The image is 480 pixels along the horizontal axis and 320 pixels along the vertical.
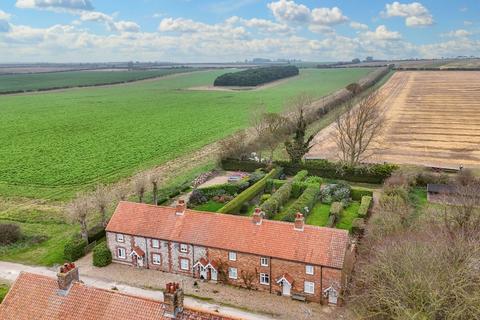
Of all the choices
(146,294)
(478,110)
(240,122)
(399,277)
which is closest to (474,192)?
(399,277)

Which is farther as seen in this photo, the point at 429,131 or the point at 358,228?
the point at 429,131

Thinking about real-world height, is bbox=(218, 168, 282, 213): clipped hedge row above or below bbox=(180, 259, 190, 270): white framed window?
above

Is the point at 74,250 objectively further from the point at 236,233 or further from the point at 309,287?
the point at 309,287

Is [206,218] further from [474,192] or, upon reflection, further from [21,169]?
[21,169]

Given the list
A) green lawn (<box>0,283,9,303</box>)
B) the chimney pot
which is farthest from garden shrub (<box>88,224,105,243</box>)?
the chimney pot

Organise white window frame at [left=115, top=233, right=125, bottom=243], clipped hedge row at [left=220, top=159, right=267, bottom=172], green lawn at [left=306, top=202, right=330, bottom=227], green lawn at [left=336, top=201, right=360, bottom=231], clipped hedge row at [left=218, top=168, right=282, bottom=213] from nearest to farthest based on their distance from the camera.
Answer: white window frame at [left=115, top=233, right=125, bottom=243] → green lawn at [left=336, top=201, right=360, bottom=231] → green lawn at [left=306, top=202, right=330, bottom=227] → clipped hedge row at [left=218, top=168, right=282, bottom=213] → clipped hedge row at [left=220, top=159, right=267, bottom=172]

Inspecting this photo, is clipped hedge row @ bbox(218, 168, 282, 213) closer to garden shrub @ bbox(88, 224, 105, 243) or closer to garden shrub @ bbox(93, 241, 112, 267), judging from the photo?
garden shrub @ bbox(88, 224, 105, 243)

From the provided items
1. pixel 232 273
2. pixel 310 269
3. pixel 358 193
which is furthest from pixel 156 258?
pixel 358 193
